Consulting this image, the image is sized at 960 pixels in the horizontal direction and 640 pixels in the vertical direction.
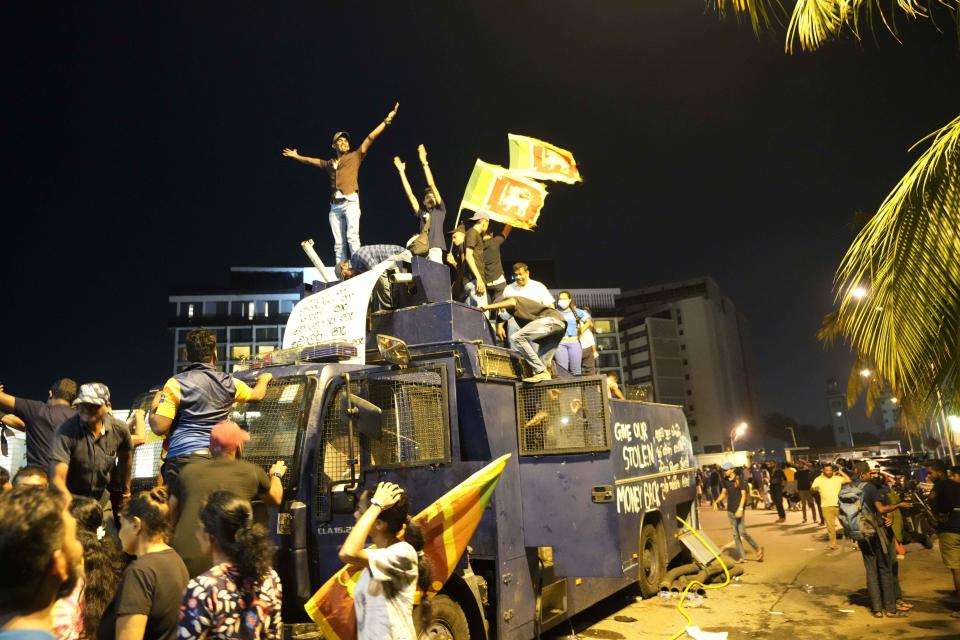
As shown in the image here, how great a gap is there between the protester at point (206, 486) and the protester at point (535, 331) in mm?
3531

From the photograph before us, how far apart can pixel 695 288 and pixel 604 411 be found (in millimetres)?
91531

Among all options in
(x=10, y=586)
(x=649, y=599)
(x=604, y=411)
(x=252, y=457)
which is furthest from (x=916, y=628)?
(x=10, y=586)

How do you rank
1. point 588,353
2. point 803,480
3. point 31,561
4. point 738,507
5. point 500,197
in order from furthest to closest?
point 803,480 < point 738,507 < point 588,353 < point 500,197 < point 31,561

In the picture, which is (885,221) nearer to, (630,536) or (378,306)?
(630,536)

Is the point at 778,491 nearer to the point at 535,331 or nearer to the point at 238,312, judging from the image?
the point at 535,331

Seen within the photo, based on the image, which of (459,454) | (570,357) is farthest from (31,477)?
(570,357)

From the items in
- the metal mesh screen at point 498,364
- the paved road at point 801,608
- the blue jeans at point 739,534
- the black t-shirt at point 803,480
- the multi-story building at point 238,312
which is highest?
the multi-story building at point 238,312

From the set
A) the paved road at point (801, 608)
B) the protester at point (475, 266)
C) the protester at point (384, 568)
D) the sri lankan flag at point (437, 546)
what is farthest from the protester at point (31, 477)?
the paved road at point (801, 608)

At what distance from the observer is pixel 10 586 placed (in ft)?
5.91

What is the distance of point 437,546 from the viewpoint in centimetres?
435

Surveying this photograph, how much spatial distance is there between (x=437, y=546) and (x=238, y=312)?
74.5m

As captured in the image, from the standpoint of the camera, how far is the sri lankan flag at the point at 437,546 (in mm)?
3852

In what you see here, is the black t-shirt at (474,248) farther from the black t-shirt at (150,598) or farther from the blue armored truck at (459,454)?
the black t-shirt at (150,598)

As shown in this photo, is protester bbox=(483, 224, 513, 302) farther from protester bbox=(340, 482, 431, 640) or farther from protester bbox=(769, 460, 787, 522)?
protester bbox=(769, 460, 787, 522)
